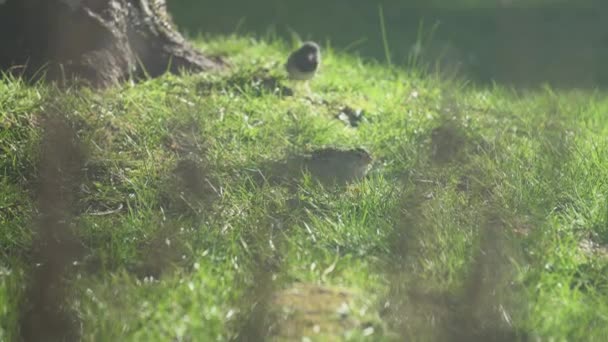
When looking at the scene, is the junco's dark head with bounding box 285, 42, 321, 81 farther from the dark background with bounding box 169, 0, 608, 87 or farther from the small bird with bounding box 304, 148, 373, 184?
the small bird with bounding box 304, 148, 373, 184

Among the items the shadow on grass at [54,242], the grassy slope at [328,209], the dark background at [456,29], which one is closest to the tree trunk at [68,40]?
the grassy slope at [328,209]

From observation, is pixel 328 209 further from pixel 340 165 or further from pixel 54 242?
pixel 54 242

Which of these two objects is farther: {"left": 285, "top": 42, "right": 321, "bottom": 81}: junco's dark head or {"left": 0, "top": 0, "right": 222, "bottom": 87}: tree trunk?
{"left": 285, "top": 42, "right": 321, "bottom": 81}: junco's dark head

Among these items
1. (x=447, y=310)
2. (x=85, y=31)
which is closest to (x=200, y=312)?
(x=447, y=310)

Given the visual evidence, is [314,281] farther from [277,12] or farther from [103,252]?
[277,12]

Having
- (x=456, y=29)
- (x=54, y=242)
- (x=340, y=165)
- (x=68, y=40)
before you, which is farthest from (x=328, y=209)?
(x=456, y=29)

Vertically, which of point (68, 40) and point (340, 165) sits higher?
point (68, 40)

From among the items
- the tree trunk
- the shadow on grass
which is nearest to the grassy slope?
the shadow on grass
